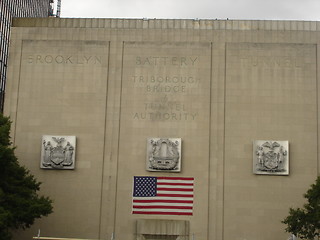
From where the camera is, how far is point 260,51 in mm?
38000

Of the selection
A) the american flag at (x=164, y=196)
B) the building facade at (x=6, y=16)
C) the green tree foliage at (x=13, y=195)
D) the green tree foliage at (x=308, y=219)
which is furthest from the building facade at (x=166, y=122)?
the building facade at (x=6, y=16)

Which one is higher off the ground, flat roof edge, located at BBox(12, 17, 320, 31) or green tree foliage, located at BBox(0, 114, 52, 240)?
flat roof edge, located at BBox(12, 17, 320, 31)

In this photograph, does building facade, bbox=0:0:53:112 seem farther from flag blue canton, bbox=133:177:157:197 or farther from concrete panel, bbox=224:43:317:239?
concrete panel, bbox=224:43:317:239

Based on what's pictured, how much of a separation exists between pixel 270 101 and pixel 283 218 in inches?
309

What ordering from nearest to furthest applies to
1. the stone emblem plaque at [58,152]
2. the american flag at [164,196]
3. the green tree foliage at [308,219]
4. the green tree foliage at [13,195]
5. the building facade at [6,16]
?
1. the green tree foliage at [13,195]
2. the green tree foliage at [308,219]
3. the american flag at [164,196]
4. the stone emblem plaque at [58,152]
5. the building facade at [6,16]

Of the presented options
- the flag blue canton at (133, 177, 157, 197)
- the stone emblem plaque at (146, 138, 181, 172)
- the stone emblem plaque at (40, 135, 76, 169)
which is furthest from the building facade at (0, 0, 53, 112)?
the stone emblem plaque at (146, 138, 181, 172)

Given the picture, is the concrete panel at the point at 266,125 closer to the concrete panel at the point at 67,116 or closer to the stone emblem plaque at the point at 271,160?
the stone emblem plaque at the point at 271,160

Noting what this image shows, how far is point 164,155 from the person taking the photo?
119 feet

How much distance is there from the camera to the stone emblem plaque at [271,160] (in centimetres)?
3603

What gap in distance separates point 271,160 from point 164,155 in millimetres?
7054

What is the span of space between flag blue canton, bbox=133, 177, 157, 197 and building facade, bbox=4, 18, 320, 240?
69 mm

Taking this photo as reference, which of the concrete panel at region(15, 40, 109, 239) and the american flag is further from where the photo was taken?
the concrete panel at region(15, 40, 109, 239)

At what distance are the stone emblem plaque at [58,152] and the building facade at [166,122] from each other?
0.07m

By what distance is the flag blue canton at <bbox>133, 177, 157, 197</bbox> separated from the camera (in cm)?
3622
